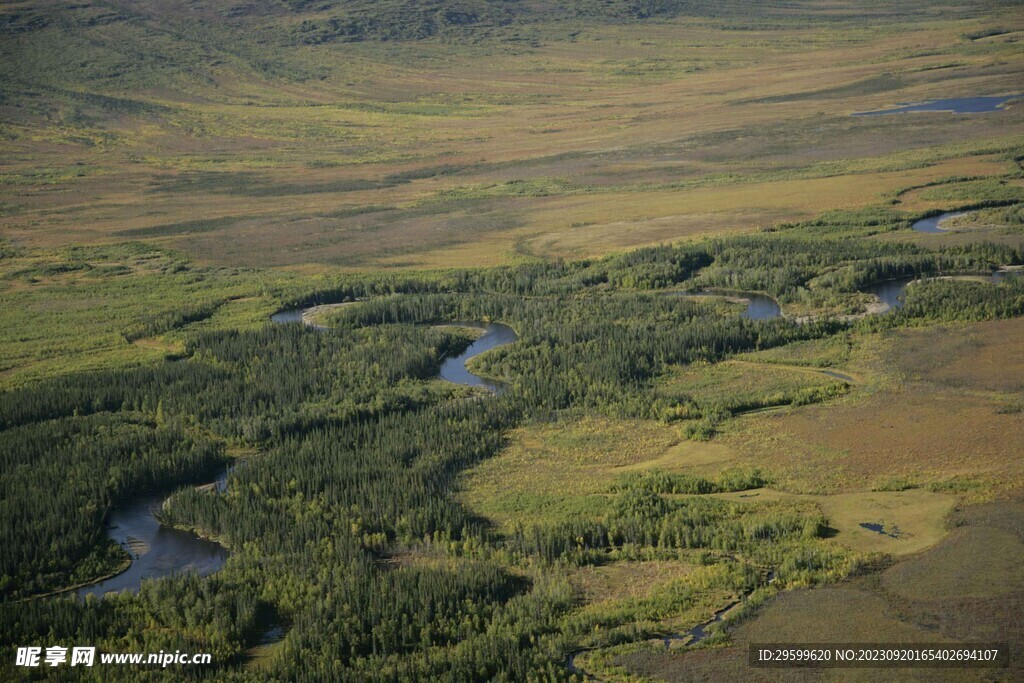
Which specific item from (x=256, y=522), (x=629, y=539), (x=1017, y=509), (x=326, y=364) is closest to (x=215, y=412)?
(x=326, y=364)

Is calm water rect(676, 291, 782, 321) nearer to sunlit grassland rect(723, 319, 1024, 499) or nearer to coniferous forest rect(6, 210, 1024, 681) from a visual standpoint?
coniferous forest rect(6, 210, 1024, 681)

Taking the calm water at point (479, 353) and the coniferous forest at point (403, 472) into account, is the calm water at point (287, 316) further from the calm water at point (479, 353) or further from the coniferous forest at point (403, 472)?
the calm water at point (479, 353)

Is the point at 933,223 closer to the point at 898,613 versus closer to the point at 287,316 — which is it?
the point at 287,316

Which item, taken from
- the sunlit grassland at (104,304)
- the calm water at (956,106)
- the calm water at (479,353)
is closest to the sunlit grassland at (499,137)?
the calm water at (956,106)

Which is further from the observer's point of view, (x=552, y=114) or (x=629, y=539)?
(x=552, y=114)

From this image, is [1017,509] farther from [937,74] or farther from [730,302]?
[937,74]
